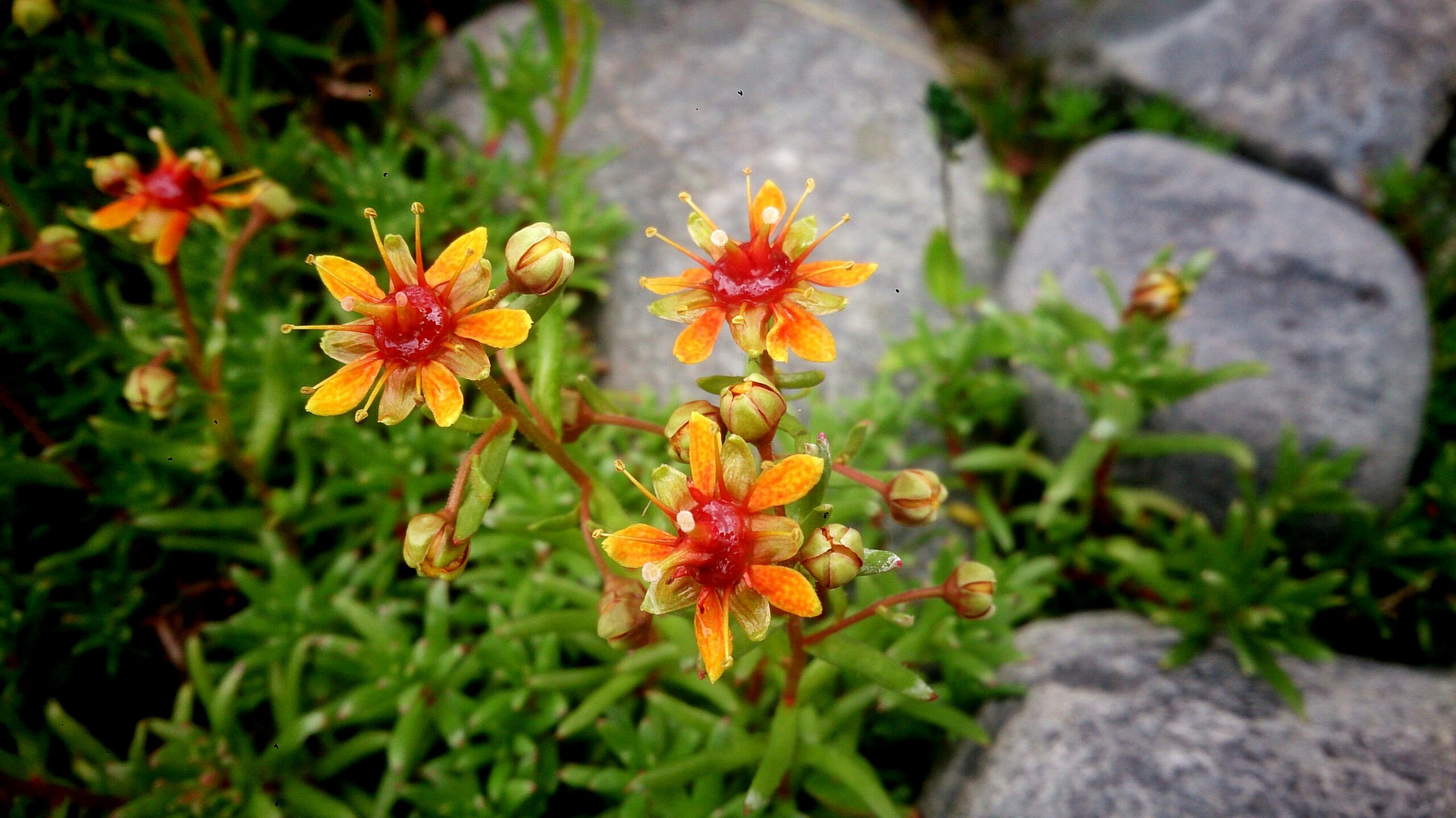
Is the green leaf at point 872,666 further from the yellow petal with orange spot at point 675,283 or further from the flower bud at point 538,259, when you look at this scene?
the flower bud at point 538,259

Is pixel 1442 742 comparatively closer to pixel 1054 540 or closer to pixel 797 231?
pixel 1054 540

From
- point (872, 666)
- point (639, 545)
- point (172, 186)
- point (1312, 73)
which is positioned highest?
point (1312, 73)

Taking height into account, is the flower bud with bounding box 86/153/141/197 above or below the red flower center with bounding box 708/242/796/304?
below

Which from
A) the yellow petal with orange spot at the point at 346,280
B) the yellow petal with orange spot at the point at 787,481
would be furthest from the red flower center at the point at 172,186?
the yellow petal with orange spot at the point at 787,481

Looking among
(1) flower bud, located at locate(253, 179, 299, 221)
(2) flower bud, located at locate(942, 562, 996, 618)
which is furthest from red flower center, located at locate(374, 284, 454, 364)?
(1) flower bud, located at locate(253, 179, 299, 221)

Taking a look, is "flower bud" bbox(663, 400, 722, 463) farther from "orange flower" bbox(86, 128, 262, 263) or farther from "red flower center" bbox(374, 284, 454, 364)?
"orange flower" bbox(86, 128, 262, 263)

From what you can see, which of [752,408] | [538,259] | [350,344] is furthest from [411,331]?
[752,408]

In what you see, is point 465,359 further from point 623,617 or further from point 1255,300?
point 1255,300

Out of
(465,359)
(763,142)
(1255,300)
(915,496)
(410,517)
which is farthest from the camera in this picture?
(763,142)
